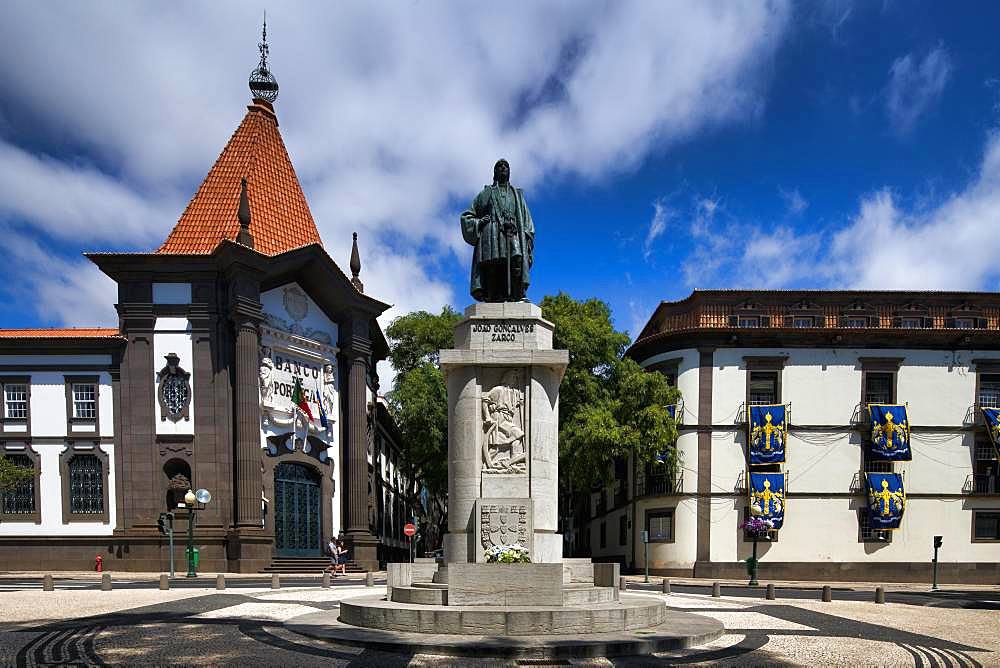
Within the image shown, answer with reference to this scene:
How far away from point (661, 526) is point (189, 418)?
76.3 ft

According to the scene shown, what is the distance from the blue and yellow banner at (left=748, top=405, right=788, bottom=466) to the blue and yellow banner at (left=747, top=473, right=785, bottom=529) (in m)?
0.83

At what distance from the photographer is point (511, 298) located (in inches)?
509

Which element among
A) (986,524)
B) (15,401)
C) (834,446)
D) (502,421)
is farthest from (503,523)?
(986,524)

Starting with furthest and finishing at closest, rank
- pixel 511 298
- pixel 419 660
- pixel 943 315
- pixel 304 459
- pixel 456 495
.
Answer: pixel 943 315 → pixel 304 459 → pixel 511 298 → pixel 456 495 → pixel 419 660

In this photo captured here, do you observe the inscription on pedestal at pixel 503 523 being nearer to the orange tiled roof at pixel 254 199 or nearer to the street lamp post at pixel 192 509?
the street lamp post at pixel 192 509

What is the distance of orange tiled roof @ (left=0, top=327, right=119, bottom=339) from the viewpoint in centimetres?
3238

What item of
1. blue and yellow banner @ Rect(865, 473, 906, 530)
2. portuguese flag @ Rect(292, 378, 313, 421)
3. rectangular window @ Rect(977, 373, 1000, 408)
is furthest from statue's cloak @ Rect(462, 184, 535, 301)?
rectangular window @ Rect(977, 373, 1000, 408)

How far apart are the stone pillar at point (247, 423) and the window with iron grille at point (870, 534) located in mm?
27986

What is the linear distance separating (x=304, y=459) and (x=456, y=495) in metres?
23.3

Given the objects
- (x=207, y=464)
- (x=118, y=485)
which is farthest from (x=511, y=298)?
A: (x=118, y=485)

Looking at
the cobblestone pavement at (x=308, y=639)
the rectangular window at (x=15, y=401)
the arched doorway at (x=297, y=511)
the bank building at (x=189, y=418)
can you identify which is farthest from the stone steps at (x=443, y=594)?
the rectangular window at (x=15, y=401)

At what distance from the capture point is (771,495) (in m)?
34.2

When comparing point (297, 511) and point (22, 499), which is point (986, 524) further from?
point (22, 499)

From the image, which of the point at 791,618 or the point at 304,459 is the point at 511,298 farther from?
the point at 304,459
